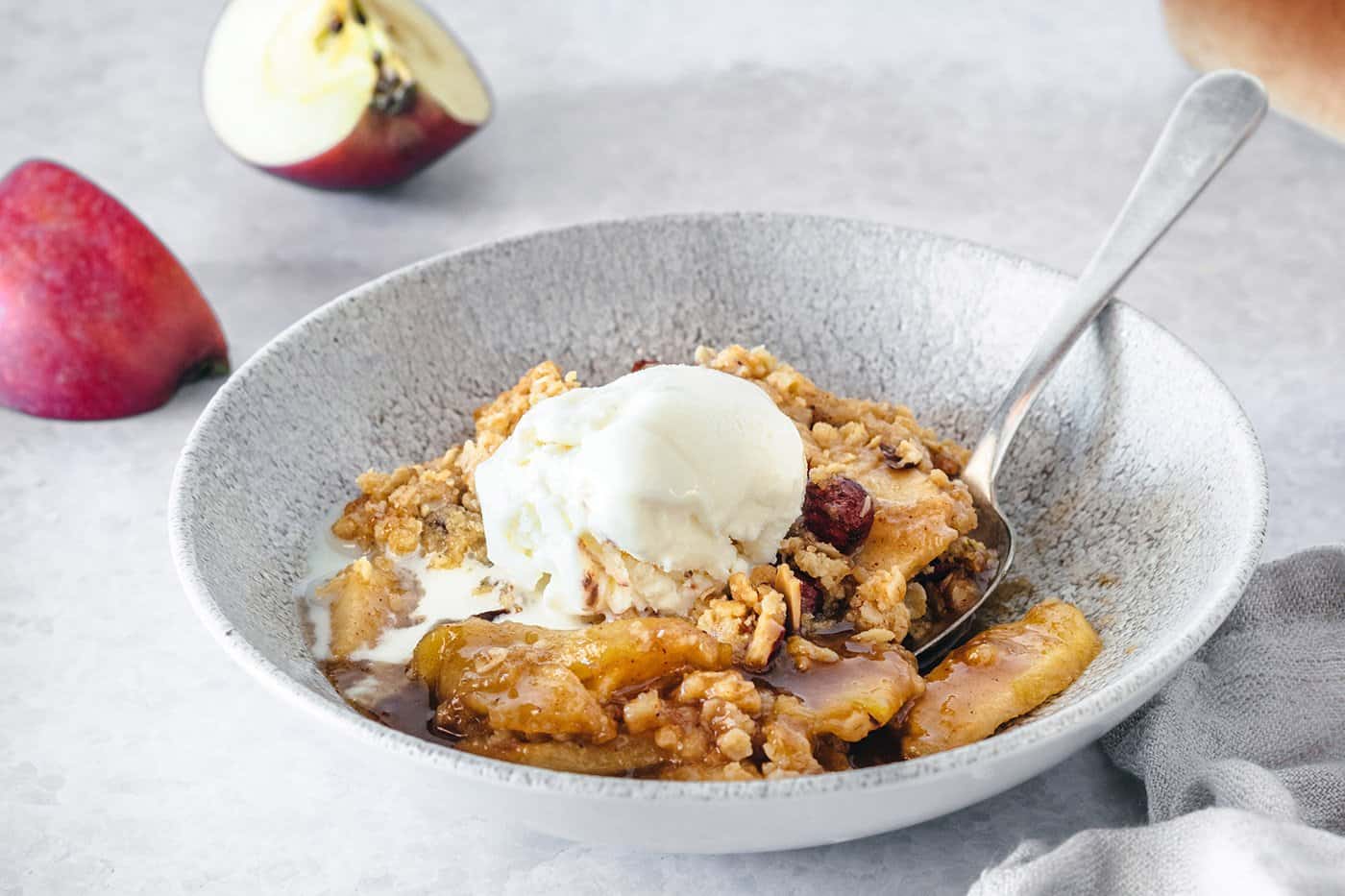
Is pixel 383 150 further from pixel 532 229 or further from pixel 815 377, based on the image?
pixel 815 377

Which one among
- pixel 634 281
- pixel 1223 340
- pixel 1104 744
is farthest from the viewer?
pixel 1223 340

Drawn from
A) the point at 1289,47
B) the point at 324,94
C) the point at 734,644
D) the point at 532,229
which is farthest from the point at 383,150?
the point at 1289,47

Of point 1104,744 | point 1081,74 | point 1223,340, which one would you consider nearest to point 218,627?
point 1104,744

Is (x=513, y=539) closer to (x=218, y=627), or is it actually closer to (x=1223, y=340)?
(x=218, y=627)

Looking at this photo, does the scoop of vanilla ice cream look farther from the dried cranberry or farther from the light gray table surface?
the light gray table surface

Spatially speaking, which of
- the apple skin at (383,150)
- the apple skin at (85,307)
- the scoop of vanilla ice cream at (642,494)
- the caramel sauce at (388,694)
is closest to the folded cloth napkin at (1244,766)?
the scoop of vanilla ice cream at (642,494)

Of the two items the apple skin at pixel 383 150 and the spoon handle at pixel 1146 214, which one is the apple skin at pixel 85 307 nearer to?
the apple skin at pixel 383 150
